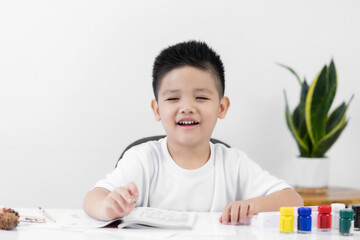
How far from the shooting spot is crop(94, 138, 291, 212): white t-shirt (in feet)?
4.34

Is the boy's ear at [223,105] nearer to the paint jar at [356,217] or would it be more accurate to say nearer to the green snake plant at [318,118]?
the paint jar at [356,217]

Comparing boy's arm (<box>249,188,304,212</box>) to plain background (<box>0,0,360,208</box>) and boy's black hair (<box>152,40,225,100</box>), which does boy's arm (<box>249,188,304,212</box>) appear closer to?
boy's black hair (<box>152,40,225,100</box>)

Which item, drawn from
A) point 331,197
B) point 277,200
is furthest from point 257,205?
point 331,197

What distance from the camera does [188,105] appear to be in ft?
4.25

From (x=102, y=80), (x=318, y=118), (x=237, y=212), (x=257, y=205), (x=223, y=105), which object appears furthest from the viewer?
(x=102, y=80)

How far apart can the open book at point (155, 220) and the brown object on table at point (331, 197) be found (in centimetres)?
95

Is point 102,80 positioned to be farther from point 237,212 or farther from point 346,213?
point 346,213

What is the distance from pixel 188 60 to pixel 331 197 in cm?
99

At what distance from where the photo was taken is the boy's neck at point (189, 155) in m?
1.38

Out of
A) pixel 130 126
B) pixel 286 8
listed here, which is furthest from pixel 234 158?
pixel 286 8

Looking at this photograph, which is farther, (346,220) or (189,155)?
(189,155)

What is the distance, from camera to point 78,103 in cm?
222

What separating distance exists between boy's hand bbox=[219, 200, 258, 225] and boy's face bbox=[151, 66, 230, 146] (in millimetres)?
321

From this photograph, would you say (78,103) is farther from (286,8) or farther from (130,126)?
(286,8)
